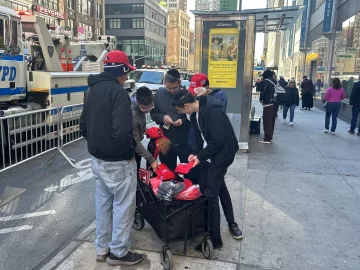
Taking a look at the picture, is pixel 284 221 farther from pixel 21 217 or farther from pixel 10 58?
pixel 10 58

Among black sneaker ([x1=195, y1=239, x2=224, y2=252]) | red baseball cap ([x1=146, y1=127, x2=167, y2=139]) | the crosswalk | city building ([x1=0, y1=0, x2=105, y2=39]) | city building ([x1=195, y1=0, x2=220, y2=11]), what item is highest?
city building ([x1=0, y1=0, x2=105, y2=39])

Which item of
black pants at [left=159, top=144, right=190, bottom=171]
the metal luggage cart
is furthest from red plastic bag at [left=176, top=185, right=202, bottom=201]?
black pants at [left=159, top=144, right=190, bottom=171]

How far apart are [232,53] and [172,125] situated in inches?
149

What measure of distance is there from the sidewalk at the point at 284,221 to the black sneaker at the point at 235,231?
0.21 feet

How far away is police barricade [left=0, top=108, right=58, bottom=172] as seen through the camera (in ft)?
19.1

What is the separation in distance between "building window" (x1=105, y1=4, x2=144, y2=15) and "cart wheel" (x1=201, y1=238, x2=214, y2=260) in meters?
69.0

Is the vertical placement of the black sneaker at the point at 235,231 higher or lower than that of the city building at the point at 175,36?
lower

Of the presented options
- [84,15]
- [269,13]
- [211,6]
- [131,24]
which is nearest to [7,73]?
[269,13]

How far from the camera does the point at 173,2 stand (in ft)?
584

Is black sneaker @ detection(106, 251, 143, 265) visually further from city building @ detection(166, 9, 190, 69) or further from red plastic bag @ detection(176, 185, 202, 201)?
city building @ detection(166, 9, 190, 69)

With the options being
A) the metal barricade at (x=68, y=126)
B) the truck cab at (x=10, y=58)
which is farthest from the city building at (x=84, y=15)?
the truck cab at (x=10, y=58)

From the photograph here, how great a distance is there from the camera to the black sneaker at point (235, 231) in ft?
11.9

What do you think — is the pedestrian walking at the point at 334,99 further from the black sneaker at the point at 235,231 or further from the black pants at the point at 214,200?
the black pants at the point at 214,200

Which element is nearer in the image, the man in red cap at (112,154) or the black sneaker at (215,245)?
the man in red cap at (112,154)
